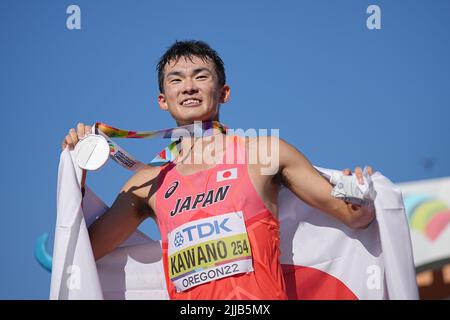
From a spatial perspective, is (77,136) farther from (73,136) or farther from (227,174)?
(227,174)

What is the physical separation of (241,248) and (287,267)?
36.7 inches

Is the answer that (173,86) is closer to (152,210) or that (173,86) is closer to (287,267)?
(152,210)

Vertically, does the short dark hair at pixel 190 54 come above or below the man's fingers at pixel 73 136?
above

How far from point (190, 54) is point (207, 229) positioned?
5.57ft

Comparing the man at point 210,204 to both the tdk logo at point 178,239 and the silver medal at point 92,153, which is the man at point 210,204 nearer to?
the tdk logo at point 178,239

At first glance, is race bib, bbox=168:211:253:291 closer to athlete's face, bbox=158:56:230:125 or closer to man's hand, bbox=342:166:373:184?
man's hand, bbox=342:166:373:184

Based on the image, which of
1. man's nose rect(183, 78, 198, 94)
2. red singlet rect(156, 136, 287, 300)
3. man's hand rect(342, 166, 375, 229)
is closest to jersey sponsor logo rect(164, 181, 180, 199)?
red singlet rect(156, 136, 287, 300)

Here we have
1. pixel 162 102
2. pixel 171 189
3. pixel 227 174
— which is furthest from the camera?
pixel 162 102

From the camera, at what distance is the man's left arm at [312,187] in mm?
5293

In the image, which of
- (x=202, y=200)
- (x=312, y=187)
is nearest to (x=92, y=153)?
(x=202, y=200)

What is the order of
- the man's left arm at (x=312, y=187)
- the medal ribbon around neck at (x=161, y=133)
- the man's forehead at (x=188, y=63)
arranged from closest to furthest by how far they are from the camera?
the man's left arm at (x=312, y=187)
the medal ribbon around neck at (x=161, y=133)
the man's forehead at (x=188, y=63)

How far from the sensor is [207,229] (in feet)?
16.8

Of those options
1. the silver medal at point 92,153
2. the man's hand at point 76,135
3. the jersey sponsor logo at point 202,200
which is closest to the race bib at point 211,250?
the jersey sponsor logo at point 202,200

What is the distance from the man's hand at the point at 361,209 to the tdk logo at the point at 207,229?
922mm
